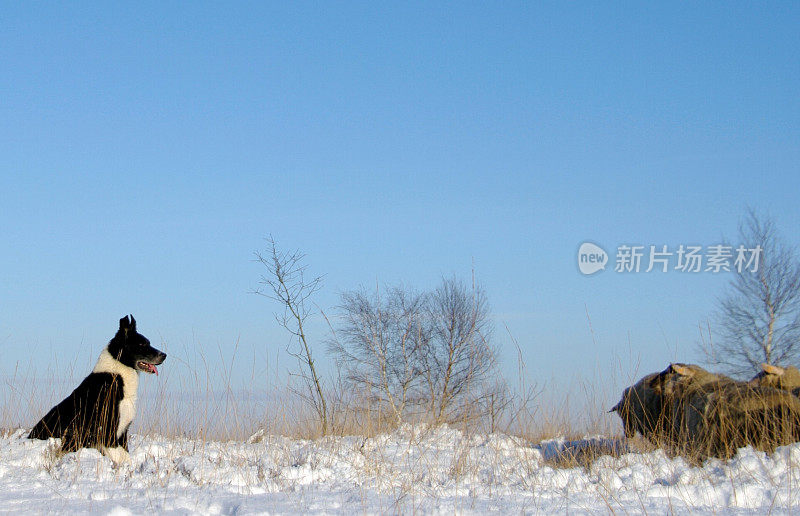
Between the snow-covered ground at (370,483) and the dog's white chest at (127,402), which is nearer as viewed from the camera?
the snow-covered ground at (370,483)

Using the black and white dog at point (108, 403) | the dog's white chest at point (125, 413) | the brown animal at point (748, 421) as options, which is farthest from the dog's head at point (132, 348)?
the brown animal at point (748, 421)

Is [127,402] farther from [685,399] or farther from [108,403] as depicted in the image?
[685,399]

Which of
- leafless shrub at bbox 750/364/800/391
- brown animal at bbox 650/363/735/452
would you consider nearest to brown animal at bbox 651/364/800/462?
brown animal at bbox 650/363/735/452

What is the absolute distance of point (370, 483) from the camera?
5172 millimetres

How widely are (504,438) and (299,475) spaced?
301 cm

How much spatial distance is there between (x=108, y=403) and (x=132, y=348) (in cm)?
61

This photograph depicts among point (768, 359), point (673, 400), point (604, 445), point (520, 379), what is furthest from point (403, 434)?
point (768, 359)

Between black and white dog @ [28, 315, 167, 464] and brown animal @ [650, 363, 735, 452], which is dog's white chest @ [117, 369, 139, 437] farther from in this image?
brown animal @ [650, 363, 735, 452]

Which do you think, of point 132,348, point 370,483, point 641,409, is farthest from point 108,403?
point 641,409

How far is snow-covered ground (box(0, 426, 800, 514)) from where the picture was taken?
4.30 meters

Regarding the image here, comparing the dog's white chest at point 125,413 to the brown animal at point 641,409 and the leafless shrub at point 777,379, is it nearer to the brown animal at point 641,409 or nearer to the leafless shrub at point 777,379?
the brown animal at point 641,409

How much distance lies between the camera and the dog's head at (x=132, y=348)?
6.87 meters

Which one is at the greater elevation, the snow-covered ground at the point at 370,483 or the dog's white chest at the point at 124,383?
the dog's white chest at the point at 124,383

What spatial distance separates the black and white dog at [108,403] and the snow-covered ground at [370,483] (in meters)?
0.15
